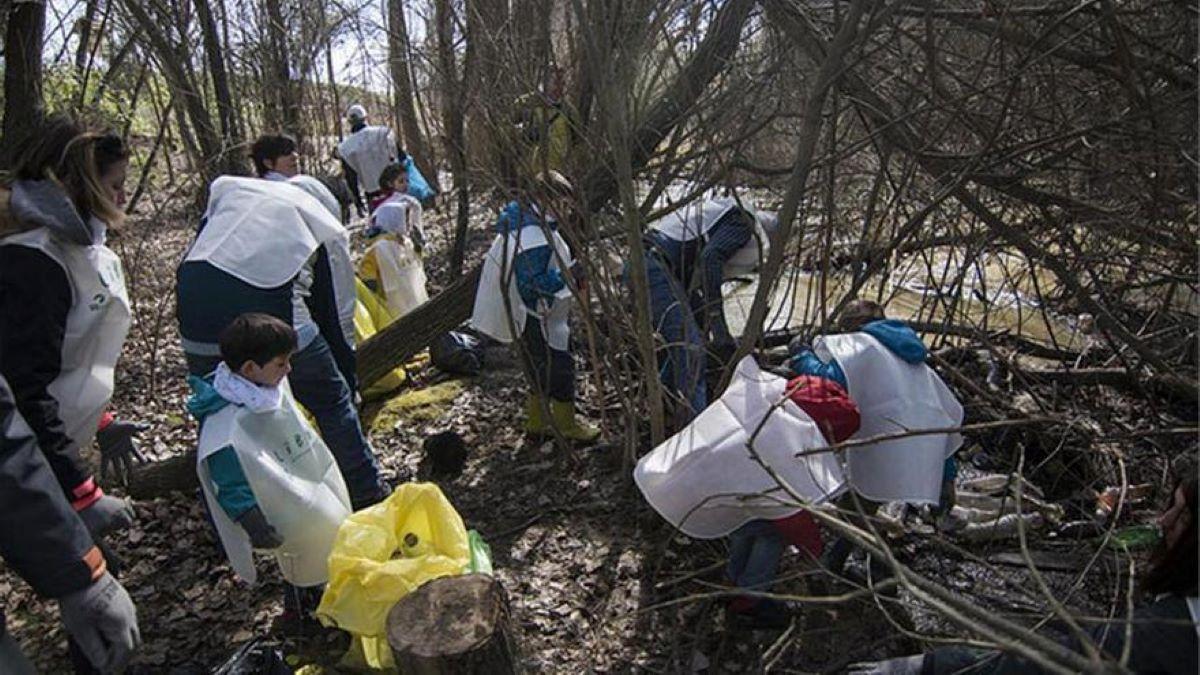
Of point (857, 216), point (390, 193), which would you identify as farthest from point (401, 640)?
point (390, 193)

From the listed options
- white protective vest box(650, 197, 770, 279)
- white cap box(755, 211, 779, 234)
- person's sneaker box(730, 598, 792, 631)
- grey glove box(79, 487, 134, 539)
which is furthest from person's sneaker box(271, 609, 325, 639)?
white cap box(755, 211, 779, 234)

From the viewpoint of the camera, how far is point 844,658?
2.82 m

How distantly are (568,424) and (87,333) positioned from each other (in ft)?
7.82

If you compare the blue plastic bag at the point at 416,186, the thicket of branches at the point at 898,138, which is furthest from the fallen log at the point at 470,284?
the blue plastic bag at the point at 416,186

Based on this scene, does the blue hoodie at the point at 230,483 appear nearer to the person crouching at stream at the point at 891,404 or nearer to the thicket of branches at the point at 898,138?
the thicket of branches at the point at 898,138

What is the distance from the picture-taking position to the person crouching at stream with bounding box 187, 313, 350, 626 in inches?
102

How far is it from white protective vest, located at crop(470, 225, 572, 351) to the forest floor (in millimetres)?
623

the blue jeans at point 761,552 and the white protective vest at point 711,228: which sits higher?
the white protective vest at point 711,228

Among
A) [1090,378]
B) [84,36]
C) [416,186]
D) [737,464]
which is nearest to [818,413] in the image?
[737,464]

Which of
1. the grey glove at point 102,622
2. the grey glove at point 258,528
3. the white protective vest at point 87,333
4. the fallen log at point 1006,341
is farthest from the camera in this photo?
the fallen log at point 1006,341

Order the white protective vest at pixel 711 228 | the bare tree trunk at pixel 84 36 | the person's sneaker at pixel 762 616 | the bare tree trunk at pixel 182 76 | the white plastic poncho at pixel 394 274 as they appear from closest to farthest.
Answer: the person's sneaker at pixel 762 616 → the white protective vest at pixel 711 228 → the white plastic poncho at pixel 394 274 → the bare tree trunk at pixel 182 76 → the bare tree trunk at pixel 84 36

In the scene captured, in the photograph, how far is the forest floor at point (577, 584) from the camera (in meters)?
2.86

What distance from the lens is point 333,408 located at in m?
3.31

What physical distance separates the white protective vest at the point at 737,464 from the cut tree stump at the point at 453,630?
70 cm
